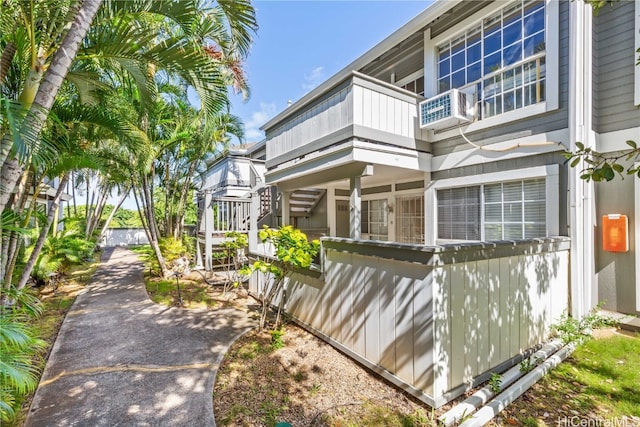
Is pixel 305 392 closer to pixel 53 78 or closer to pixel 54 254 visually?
pixel 53 78

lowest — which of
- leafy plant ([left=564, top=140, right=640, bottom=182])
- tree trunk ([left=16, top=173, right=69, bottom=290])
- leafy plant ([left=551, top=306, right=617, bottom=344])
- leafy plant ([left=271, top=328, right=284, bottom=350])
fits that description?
leafy plant ([left=271, top=328, right=284, bottom=350])

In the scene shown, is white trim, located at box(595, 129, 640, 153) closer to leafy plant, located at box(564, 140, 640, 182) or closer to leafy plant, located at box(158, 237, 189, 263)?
leafy plant, located at box(564, 140, 640, 182)

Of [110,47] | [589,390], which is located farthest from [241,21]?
[589,390]

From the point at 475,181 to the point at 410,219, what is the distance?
2.16 metres

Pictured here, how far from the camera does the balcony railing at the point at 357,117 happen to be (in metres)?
5.29

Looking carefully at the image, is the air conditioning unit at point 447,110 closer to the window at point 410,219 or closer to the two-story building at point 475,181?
the two-story building at point 475,181

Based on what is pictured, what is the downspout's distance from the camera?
4.55 metres

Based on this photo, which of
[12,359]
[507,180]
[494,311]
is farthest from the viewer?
[507,180]

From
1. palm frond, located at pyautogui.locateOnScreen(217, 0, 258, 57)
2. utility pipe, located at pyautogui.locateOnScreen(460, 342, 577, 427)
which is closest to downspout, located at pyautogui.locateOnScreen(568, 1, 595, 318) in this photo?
utility pipe, located at pyautogui.locateOnScreen(460, 342, 577, 427)

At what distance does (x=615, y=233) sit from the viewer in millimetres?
4527

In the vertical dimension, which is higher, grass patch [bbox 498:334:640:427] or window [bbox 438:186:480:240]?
window [bbox 438:186:480:240]

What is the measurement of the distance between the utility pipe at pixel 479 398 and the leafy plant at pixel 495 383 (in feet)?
0.09

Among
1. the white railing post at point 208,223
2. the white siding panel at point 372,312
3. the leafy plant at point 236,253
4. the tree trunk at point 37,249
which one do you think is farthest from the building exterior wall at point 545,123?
the tree trunk at point 37,249

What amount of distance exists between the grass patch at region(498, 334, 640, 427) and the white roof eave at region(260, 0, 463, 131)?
5.35 m
